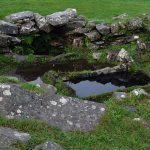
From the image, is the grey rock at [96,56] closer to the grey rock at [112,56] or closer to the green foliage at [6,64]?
the grey rock at [112,56]

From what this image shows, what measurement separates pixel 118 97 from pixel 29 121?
19.0 ft

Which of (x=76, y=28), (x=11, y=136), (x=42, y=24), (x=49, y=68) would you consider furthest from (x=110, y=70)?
(x=11, y=136)

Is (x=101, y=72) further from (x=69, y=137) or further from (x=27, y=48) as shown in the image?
(x=69, y=137)

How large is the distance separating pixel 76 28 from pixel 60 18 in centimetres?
181

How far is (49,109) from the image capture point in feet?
60.2

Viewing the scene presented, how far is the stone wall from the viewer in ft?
110

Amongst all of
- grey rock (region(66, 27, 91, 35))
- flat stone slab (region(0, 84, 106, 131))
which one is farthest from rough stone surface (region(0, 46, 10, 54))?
flat stone slab (region(0, 84, 106, 131))

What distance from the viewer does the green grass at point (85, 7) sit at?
3903cm

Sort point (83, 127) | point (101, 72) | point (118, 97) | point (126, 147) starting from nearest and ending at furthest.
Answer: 1. point (126, 147)
2. point (83, 127)
3. point (118, 97)
4. point (101, 72)

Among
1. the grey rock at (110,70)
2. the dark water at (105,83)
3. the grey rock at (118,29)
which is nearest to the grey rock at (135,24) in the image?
the grey rock at (118,29)

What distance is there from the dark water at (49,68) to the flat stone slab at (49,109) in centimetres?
1104

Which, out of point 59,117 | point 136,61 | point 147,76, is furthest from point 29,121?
point 136,61

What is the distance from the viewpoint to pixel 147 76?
99.3ft

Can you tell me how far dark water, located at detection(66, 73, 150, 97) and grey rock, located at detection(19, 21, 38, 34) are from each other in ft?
24.1
